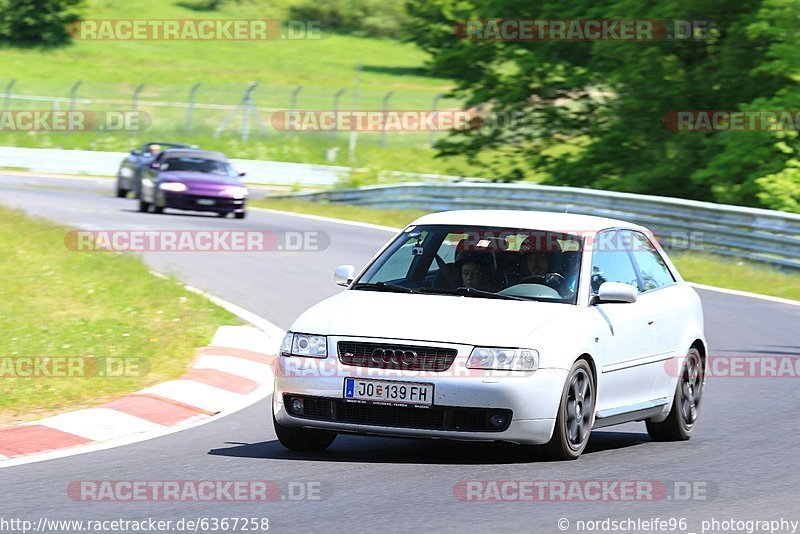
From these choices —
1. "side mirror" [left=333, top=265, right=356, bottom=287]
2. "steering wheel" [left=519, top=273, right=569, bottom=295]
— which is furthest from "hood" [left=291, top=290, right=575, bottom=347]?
"side mirror" [left=333, top=265, right=356, bottom=287]

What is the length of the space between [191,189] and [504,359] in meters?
20.6

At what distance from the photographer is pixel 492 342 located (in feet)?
27.3

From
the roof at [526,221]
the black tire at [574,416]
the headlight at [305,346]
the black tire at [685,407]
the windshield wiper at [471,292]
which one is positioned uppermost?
the roof at [526,221]

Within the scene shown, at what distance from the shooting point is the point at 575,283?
30.3ft

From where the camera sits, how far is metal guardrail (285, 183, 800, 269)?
21625mm

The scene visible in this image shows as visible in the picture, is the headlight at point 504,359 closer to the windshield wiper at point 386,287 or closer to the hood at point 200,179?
the windshield wiper at point 386,287

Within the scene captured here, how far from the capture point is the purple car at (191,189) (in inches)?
1114

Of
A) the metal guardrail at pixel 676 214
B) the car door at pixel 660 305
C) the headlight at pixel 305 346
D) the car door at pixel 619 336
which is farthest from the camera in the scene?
the metal guardrail at pixel 676 214

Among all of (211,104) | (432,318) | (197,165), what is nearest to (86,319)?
(432,318)

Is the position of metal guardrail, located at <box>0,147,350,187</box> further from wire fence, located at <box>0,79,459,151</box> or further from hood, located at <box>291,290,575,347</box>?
hood, located at <box>291,290,575,347</box>

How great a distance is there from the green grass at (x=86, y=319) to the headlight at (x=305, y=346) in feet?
7.60

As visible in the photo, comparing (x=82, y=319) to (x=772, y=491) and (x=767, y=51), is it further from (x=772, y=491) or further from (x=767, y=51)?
(x=767, y=51)

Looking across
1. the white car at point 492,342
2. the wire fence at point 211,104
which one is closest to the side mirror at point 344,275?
the white car at point 492,342

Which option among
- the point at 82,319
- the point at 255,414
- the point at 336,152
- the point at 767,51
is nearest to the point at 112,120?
the point at 336,152
